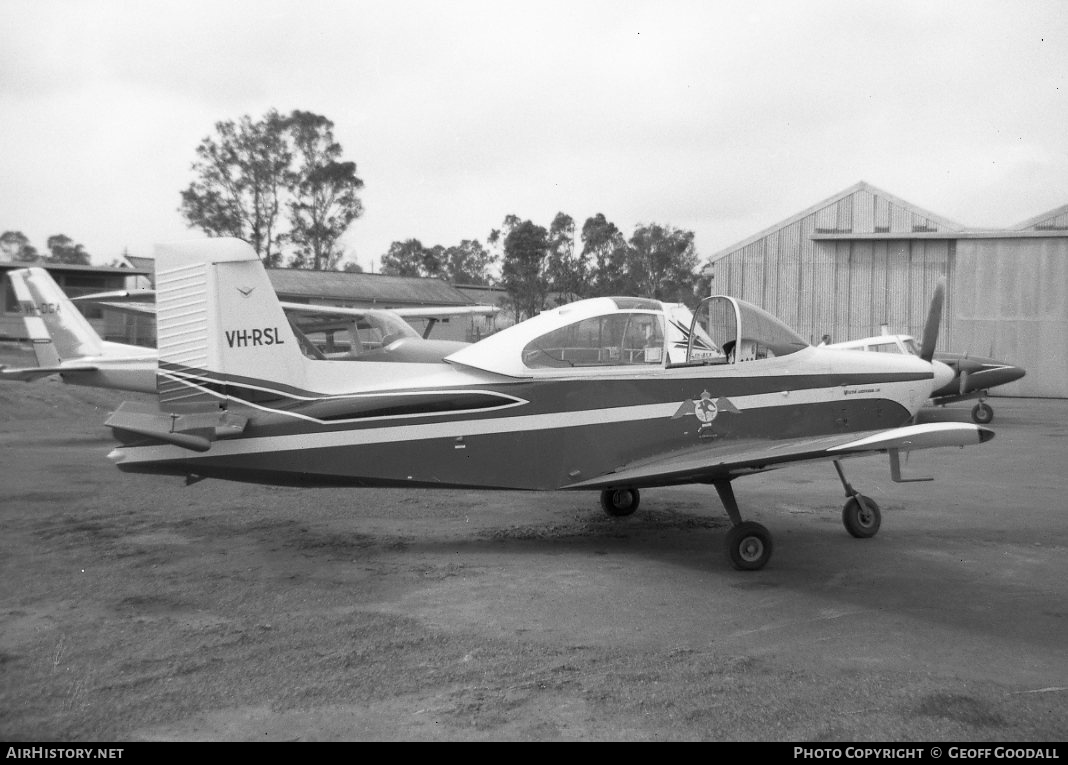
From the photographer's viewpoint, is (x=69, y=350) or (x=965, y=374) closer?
(x=69, y=350)

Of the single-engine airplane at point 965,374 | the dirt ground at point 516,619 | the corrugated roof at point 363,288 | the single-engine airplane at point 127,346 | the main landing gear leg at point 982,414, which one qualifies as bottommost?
the main landing gear leg at point 982,414

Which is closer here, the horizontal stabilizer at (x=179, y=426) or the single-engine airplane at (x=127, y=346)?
the horizontal stabilizer at (x=179, y=426)

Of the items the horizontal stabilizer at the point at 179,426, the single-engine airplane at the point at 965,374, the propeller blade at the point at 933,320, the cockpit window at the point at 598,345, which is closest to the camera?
the horizontal stabilizer at the point at 179,426

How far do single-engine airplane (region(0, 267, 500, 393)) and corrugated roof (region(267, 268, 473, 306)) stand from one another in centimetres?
1742

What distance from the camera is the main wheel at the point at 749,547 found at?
22.7 feet

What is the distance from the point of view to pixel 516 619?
563cm

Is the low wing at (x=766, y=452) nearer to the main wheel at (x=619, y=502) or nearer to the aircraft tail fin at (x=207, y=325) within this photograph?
the main wheel at (x=619, y=502)

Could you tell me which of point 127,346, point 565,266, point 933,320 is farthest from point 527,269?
point 933,320

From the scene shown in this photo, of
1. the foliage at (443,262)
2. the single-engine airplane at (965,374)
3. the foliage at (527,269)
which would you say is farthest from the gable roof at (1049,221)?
the foliage at (443,262)

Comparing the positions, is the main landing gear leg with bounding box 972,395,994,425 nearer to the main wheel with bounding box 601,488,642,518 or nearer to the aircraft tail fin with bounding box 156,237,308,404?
the main wheel with bounding box 601,488,642,518

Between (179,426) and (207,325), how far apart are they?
85 centimetres

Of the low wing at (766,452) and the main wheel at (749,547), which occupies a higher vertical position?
the low wing at (766,452)

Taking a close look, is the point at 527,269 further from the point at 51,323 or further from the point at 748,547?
the point at 748,547

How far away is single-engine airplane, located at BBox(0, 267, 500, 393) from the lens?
14.6 metres
